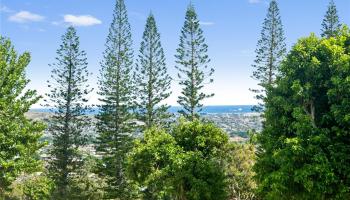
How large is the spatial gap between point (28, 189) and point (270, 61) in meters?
19.5

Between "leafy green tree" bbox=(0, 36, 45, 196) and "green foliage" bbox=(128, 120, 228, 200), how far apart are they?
16.8 feet

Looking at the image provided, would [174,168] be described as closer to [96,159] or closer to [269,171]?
[269,171]

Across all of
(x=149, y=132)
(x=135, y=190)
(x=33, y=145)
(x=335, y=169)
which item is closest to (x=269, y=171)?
(x=335, y=169)

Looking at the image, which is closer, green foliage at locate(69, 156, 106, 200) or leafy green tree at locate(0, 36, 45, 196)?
leafy green tree at locate(0, 36, 45, 196)

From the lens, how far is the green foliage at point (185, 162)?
69.7 feet

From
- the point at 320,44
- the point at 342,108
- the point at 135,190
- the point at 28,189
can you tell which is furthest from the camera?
the point at 135,190

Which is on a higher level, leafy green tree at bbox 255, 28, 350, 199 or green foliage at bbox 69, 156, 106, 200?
leafy green tree at bbox 255, 28, 350, 199

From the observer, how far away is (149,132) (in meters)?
24.3

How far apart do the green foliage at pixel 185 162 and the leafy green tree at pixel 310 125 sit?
13.4ft

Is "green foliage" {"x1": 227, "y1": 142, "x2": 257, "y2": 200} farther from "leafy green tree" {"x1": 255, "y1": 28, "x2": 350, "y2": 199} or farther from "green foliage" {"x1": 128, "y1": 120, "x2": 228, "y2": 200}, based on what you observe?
"leafy green tree" {"x1": 255, "y1": 28, "x2": 350, "y2": 199}

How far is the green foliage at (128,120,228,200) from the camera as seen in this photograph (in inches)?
837

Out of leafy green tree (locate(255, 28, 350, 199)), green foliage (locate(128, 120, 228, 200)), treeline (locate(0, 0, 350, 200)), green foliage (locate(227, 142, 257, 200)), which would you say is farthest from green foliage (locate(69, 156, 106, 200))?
leafy green tree (locate(255, 28, 350, 199))

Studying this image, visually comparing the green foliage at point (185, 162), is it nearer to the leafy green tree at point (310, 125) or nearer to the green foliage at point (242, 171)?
the leafy green tree at point (310, 125)

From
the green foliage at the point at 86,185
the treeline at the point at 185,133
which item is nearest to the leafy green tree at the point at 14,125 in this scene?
the treeline at the point at 185,133
